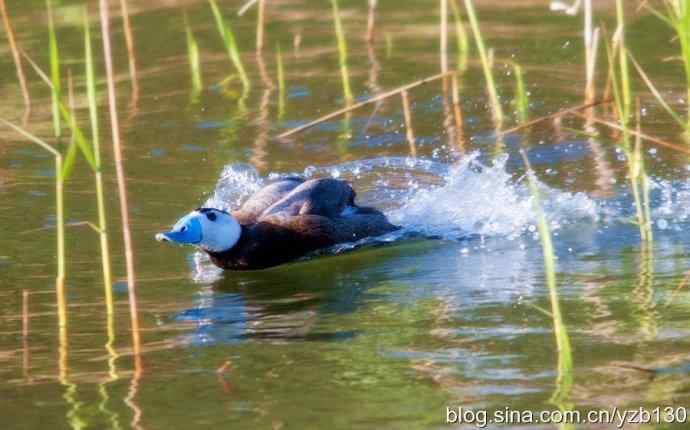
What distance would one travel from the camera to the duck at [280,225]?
638 centimetres

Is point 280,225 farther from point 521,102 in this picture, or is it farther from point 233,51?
point 233,51

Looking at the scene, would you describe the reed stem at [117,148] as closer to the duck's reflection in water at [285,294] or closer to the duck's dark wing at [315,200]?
the duck's reflection in water at [285,294]

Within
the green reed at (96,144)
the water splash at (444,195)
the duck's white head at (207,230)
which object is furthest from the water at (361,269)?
the green reed at (96,144)

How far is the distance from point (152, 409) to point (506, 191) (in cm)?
347

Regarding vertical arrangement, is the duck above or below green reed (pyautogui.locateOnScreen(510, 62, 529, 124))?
below

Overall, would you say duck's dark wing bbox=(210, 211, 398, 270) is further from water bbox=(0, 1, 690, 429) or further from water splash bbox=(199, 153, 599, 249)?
water splash bbox=(199, 153, 599, 249)

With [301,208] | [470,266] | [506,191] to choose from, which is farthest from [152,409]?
[506,191]

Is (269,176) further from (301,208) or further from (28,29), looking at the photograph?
(28,29)

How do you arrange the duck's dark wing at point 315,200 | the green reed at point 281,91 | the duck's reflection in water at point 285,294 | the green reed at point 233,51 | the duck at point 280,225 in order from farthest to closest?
the green reed at point 281,91
the green reed at point 233,51
the duck's dark wing at point 315,200
the duck at point 280,225
the duck's reflection in water at point 285,294

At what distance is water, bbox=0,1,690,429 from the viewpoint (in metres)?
4.39

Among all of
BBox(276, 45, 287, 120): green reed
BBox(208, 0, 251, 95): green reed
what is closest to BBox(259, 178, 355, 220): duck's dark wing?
BBox(208, 0, 251, 95): green reed

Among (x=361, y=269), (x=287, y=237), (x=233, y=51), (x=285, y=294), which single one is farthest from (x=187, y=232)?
(x=233, y=51)

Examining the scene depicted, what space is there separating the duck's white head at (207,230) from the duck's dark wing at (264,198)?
454 millimetres

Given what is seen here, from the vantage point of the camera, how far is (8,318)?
18.1 ft
